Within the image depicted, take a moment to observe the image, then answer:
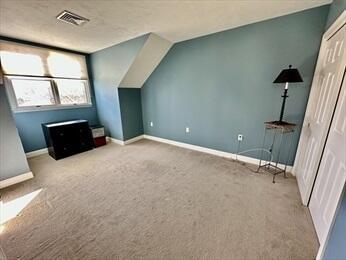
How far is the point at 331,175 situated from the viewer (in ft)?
4.17

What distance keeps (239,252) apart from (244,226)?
0.96 ft

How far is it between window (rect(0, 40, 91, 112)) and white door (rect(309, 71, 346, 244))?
14.9 ft

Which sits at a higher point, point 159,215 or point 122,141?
point 122,141

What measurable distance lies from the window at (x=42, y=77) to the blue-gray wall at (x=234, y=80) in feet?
5.72

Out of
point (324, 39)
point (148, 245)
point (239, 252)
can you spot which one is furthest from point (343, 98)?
point (148, 245)

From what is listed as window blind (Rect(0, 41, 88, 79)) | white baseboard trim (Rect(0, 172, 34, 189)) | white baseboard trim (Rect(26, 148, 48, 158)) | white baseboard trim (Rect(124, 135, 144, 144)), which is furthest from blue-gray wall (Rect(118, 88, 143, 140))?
white baseboard trim (Rect(0, 172, 34, 189))

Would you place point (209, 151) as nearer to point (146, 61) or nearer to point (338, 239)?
point (338, 239)

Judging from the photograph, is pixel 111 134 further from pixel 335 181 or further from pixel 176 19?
pixel 335 181

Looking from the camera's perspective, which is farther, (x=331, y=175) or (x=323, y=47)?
(x=323, y=47)

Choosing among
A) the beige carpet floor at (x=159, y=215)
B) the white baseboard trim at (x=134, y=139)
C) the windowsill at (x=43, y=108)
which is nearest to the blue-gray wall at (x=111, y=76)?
the white baseboard trim at (x=134, y=139)

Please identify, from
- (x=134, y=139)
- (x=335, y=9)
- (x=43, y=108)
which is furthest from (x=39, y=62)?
(x=335, y=9)

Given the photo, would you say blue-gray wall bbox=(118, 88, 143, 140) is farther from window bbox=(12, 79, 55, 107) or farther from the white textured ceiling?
window bbox=(12, 79, 55, 107)

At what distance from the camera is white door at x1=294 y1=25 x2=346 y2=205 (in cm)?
142

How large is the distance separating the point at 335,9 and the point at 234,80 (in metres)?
1.30
